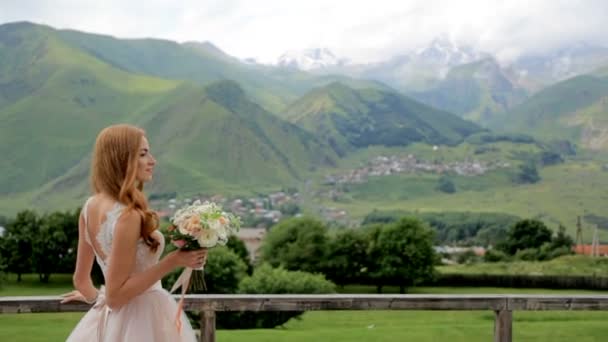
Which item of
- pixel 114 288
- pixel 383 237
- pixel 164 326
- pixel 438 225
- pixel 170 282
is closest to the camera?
pixel 114 288

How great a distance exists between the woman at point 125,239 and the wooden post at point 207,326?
7.38 feet

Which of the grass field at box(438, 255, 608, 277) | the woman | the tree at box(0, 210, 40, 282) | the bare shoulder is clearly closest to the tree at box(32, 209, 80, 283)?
the tree at box(0, 210, 40, 282)

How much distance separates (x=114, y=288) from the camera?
4227mm

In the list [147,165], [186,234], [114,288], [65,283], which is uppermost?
[147,165]

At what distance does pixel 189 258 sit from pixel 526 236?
93562 millimetres

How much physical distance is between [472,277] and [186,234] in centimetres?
6136

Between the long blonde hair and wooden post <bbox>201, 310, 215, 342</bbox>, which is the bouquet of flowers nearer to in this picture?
the long blonde hair

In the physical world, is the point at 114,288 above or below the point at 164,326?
above

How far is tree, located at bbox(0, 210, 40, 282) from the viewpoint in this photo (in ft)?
208

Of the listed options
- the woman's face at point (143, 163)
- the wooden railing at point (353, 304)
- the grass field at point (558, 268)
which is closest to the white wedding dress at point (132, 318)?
the woman's face at point (143, 163)

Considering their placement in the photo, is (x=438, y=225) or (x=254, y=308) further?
(x=438, y=225)

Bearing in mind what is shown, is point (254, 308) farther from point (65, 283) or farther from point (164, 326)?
point (65, 283)

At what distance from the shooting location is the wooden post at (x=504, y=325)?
7.25 m

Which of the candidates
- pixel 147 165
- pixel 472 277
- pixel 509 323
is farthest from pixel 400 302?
pixel 472 277
